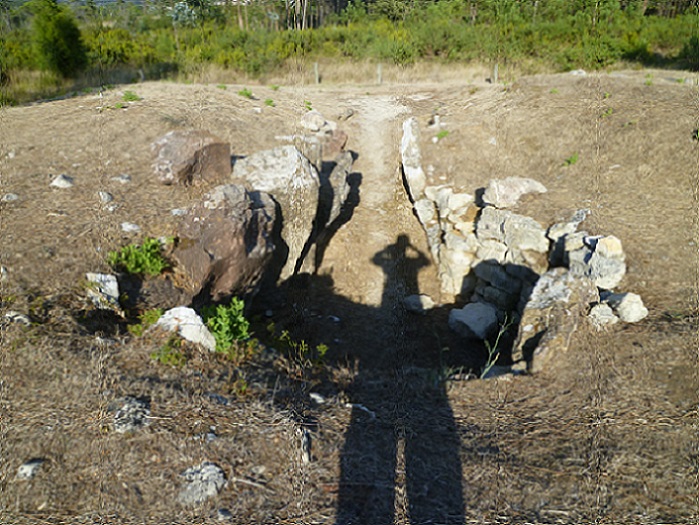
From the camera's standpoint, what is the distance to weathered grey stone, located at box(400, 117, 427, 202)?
→ 11648 millimetres

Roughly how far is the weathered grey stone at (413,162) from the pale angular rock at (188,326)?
765 cm

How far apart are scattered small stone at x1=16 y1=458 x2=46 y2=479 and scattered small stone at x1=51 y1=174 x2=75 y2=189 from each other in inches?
240

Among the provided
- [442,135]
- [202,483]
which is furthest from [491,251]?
[202,483]

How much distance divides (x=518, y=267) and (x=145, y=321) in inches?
261

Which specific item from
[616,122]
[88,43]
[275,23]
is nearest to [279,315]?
[616,122]

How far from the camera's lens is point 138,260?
6.39 meters

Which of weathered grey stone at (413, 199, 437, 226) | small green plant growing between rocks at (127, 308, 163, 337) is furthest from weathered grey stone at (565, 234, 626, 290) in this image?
small green plant growing between rocks at (127, 308, 163, 337)

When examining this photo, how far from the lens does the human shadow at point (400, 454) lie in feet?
12.0

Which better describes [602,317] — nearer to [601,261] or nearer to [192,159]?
[601,261]

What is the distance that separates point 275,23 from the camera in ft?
99.6

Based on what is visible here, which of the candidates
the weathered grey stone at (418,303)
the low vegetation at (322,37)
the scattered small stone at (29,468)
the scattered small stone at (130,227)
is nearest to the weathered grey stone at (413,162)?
the weathered grey stone at (418,303)

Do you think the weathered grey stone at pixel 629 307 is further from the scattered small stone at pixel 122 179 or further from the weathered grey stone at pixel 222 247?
the scattered small stone at pixel 122 179

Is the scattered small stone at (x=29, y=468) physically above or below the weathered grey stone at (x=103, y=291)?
below

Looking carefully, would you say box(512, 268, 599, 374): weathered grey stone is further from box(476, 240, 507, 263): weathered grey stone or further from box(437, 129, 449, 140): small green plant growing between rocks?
box(437, 129, 449, 140): small green plant growing between rocks
